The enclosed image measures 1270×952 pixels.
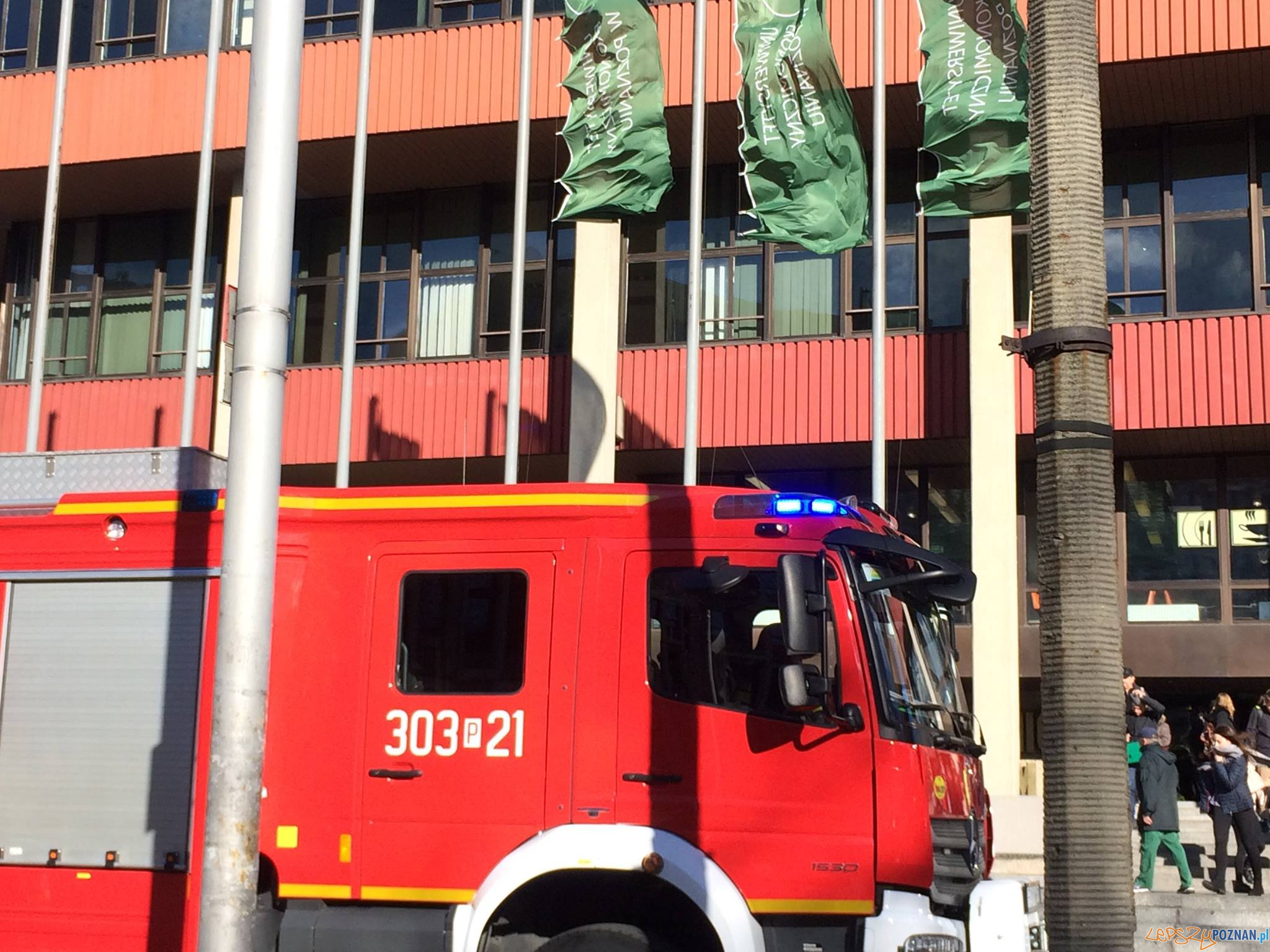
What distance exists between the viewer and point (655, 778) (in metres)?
7.15

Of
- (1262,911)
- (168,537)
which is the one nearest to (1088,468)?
(168,537)

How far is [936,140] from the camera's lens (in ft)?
49.6

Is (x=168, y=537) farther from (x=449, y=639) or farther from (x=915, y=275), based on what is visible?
(x=915, y=275)

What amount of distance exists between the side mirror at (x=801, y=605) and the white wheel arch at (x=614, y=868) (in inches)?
42.3

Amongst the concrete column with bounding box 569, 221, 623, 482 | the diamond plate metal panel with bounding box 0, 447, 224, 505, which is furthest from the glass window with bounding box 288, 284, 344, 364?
the diamond plate metal panel with bounding box 0, 447, 224, 505

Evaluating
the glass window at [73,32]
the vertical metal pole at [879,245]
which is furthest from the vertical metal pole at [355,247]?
the glass window at [73,32]

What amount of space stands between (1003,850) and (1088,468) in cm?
1257

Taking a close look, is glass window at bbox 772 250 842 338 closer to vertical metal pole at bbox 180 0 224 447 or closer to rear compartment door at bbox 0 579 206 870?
vertical metal pole at bbox 180 0 224 447

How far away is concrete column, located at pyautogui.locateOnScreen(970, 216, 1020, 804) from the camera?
1955cm

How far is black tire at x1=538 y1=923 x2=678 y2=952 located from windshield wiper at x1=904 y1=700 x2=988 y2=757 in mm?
1623

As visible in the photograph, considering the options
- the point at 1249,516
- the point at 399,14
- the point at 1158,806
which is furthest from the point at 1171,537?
the point at 399,14

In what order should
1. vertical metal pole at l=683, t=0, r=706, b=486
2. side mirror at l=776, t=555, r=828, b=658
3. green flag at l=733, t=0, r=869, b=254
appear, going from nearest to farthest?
side mirror at l=776, t=555, r=828, b=658 < green flag at l=733, t=0, r=869, b=254 < vertical metal pole at l=683, t=0, r=706, b=486

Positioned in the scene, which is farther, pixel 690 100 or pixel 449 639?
pixel 690 100

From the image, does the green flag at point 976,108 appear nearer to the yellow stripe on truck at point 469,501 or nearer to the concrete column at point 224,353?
the yellow stripe on truck at point 469,501
